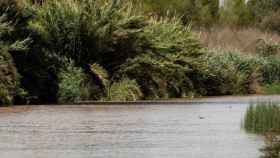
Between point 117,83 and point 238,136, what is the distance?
1369 centimetres

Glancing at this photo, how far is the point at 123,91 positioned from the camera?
1300 inches

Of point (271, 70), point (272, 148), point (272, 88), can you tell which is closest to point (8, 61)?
point (272, 88)

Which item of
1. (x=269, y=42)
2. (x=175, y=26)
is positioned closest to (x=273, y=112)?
(x=175, y=26)

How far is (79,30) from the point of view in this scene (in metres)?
33.4

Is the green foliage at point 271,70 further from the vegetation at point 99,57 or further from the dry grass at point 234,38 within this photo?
the dry grass at point 234,38

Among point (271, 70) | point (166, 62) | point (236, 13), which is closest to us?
point (166, 62)

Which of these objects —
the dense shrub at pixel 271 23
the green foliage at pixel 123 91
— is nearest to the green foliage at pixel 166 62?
the green foliage at pixel 123 91

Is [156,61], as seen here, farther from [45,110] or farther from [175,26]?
[45,110]

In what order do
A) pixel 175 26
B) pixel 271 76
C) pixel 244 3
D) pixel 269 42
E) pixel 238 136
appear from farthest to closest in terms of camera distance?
pixel 244 3
pixel 269 42
pixel 271 76
pixel 175 26
pixel 238 136

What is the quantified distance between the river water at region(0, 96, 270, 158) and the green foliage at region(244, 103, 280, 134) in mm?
356

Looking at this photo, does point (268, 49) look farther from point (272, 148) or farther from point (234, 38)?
A: point (272, 148)

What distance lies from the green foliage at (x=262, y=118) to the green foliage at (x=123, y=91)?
11458 millimetres

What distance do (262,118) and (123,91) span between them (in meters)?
12.4

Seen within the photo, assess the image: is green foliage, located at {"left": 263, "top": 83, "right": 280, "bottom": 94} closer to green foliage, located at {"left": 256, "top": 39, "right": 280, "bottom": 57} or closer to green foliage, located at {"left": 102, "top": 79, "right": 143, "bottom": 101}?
green foliage, located at {"left": 256, "top": 39, "right": 280, "bottom": 57}
